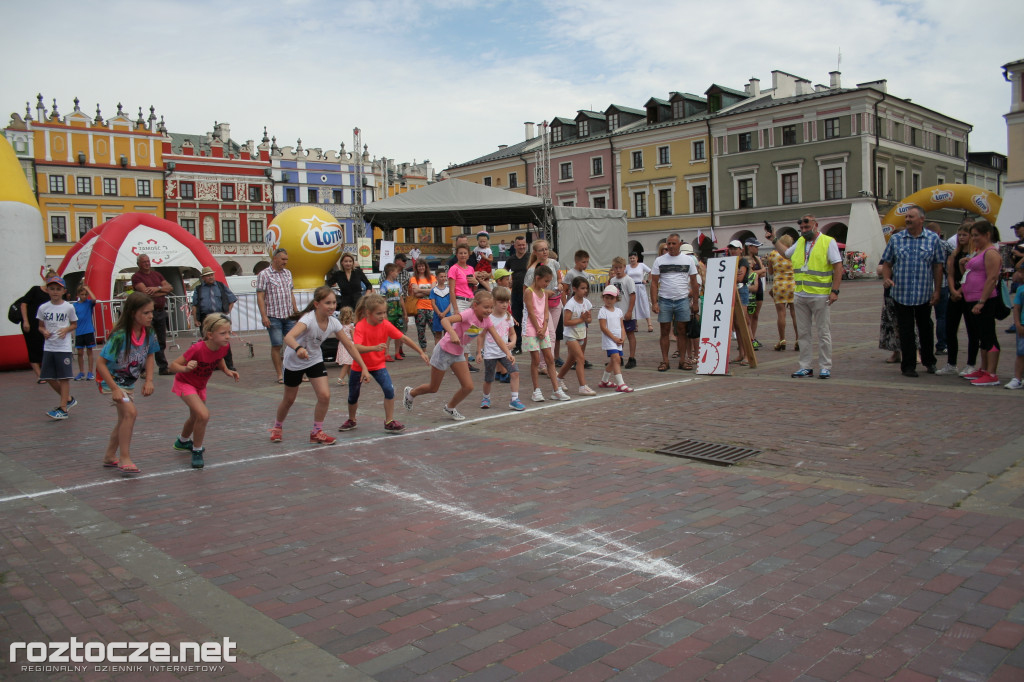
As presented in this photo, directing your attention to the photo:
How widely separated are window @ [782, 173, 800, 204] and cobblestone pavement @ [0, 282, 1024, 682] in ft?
147

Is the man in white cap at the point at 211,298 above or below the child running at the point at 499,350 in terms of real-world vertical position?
above

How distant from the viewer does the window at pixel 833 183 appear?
47.8 m

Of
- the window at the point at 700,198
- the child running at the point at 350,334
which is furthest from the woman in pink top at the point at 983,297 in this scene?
the window at the point at 700,198

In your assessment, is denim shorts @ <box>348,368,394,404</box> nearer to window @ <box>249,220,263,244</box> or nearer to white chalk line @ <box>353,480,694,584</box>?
white chalk line @ <box>353,480,694,584</box>

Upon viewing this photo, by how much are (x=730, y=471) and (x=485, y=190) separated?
2382cm

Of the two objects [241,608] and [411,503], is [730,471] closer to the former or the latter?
[411,503]

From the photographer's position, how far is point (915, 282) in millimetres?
9664

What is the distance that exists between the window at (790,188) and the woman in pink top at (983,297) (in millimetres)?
42897

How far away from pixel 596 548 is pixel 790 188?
50433 mm

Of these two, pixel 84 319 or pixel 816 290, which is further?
pixel 84 319

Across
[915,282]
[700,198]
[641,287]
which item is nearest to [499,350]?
[915,282]

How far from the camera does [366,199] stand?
80.7 metres

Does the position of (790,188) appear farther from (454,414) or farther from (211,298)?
(454,414)

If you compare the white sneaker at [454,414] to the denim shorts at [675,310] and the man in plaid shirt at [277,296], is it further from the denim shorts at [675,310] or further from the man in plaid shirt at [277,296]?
the man in plaid shirt at [277,296]
